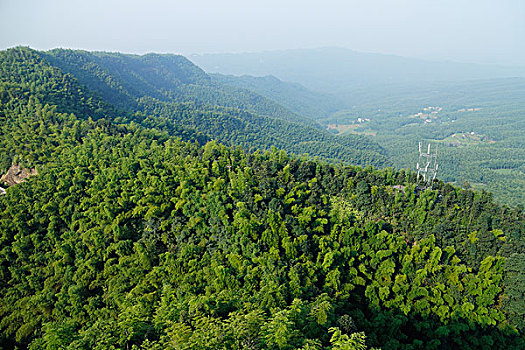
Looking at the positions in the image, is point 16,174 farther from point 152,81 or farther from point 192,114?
point 152,81

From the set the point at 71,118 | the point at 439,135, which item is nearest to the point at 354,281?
the point at 71,118

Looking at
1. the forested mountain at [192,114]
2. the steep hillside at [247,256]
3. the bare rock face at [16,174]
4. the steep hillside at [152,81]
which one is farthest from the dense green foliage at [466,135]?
the bare rock face at [16,174]

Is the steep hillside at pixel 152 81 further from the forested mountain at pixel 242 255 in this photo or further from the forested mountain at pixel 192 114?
the forested mountain at pixel 242 255

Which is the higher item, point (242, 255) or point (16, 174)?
point (16, 174)

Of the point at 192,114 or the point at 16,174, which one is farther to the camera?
the point at 192,114

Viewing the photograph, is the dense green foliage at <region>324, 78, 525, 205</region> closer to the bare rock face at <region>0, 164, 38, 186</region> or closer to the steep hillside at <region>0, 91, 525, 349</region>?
the steep hillside at <region>0, 91, 525, 349</region>

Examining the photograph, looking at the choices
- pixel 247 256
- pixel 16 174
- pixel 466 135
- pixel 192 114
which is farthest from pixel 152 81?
pixel 247 256
